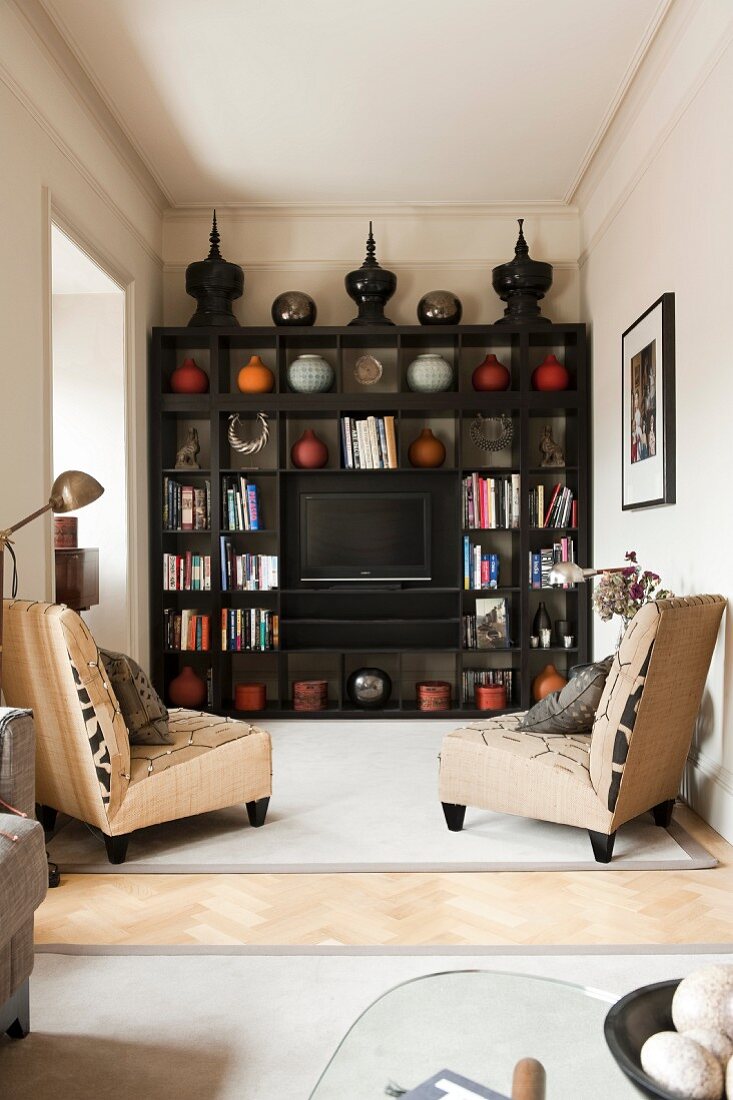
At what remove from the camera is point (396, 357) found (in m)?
6.04

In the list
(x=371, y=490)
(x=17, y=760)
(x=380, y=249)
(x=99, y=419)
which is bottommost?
(x=17, y=760)

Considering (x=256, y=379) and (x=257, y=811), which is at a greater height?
(x=256, y=379)

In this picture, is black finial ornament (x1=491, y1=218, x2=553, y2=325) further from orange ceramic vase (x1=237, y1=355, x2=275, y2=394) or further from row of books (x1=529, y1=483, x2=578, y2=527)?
orange ceramic vase (x1=237, y1=355, x2=275, y2=394)

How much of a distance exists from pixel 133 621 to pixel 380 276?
99.2 inches

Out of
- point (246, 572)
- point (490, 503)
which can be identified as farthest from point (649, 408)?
point (246, 572)

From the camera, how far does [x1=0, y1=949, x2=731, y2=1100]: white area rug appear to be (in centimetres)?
182

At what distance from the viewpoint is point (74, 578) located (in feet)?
14.2

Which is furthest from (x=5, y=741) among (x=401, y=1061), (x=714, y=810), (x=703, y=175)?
(x=703, y=175)

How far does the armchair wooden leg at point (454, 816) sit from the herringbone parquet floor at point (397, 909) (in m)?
0.43

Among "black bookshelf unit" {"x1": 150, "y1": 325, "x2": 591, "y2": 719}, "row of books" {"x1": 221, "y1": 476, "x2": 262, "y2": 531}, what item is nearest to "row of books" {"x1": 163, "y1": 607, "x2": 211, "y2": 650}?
"black bookshelf unit" {"x1": 150, "y1": 325, "x2": 591, "y2": 719}

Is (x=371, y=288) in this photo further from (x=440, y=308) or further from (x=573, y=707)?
(x=573, y=707)

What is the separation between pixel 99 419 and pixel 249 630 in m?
1.51

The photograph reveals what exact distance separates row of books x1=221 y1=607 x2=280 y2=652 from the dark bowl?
4.47 metres

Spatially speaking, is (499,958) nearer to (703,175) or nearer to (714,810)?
(714,810)
